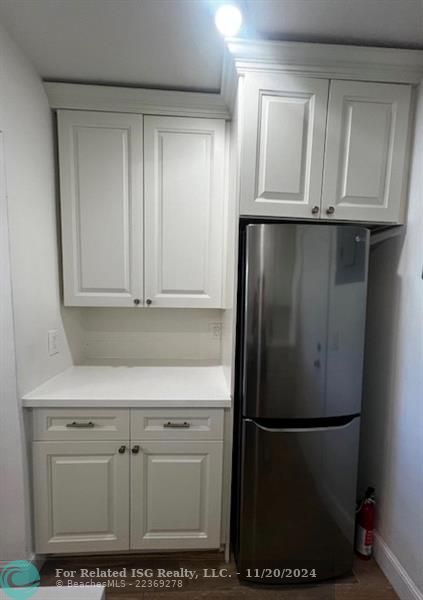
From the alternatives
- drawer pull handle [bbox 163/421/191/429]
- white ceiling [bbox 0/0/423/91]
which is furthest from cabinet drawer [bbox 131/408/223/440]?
white ceiling [bbox 0/0/423/91]

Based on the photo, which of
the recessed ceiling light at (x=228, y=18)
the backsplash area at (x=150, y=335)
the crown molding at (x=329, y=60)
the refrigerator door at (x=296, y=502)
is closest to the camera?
the recessed ceiling light at (x=228, y=18)

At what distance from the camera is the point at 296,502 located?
4.34 ft

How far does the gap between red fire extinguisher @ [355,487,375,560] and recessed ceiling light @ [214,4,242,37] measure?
2312 millimetres

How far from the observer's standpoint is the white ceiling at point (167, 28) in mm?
1075

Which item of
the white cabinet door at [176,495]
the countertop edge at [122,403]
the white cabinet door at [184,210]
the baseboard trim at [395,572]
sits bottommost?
the baseboard trim at [395,572]

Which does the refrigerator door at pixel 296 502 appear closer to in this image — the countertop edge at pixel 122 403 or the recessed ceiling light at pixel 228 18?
the countertop edge at pixel 122 403

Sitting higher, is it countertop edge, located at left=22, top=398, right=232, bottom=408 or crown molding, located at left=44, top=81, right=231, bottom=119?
crown molding, located at left=44, top=81, right=231, bottom=119

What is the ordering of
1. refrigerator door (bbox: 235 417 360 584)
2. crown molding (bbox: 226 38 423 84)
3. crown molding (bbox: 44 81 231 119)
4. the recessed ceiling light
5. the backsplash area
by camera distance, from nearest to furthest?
1. the recessed ceiling light
2. crown molding (bbox: 226 38 423 84)
3. refrigerator door (bbox: 235 417 360 584)
4. crown molding (bbox: 44 81 231 119)
5. the backsplash area

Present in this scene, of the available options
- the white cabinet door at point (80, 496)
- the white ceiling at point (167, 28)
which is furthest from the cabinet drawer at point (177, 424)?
the white ceiling at point (167, 28)

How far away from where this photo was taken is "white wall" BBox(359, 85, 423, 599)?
4.16ft

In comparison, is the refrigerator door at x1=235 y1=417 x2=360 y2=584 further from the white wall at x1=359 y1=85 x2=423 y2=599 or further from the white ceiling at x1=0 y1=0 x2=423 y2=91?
the white ceiling at x1=0 y1=0 x2=423 y2=91

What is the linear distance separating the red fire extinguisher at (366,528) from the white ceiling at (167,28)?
7.37 ft

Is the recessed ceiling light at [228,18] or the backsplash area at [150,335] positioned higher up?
the recessed ceiling light at [228,18]

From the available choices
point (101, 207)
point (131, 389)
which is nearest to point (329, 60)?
point (101, 207)
